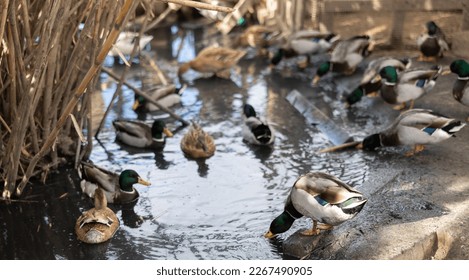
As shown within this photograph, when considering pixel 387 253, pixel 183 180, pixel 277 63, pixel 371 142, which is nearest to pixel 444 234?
pixel 387 253

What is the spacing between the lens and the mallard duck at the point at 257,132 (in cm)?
782

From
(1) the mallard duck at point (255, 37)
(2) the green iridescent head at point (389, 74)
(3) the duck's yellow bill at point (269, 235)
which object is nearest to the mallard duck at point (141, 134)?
(3) the duck's yellow bill at point (269, 235)

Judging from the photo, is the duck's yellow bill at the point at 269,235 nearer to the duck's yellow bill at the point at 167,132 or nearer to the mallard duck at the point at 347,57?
the duck's yellow bill at the point at 167,132

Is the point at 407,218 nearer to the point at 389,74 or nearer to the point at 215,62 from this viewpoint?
the point at 389,74

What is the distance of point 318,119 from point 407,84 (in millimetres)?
1074

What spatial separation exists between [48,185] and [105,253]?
5.07 feet

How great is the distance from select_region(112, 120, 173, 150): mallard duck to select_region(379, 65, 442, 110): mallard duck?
2.62 meters

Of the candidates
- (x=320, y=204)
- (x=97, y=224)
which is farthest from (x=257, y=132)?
(x=97, y=224)

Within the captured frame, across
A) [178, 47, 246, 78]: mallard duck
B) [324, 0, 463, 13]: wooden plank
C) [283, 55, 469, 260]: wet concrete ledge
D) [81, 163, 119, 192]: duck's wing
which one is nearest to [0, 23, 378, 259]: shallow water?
[81, 163, 119, 192]: duck's wing

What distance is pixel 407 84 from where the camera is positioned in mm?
8414

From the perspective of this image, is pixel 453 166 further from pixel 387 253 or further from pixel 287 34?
pixel 287 34

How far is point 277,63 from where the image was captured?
36.9 ft

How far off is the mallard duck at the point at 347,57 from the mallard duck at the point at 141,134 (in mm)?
3007

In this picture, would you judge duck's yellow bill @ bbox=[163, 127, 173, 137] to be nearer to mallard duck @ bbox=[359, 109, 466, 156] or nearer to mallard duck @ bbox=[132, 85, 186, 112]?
mallard duck @ bbox=[132, 85, 186, 112]
